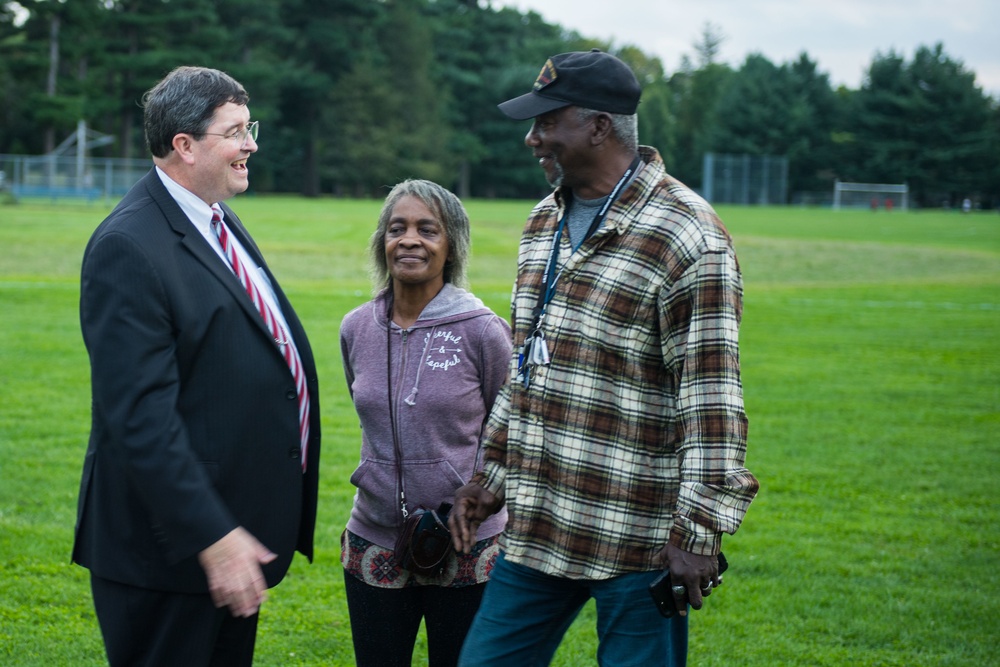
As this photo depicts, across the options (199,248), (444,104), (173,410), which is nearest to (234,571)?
(173,410)

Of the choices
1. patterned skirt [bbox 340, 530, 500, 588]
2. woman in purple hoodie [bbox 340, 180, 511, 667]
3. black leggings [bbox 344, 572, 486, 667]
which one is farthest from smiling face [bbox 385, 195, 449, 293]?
black leggings [bbox 344, 572, 486, 667]

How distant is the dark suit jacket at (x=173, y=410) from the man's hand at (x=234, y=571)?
31 millimetres

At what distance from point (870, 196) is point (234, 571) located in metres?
73.0

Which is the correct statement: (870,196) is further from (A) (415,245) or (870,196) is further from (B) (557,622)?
(B) (557,622)

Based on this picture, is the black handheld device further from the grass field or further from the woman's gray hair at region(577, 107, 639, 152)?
the grass field

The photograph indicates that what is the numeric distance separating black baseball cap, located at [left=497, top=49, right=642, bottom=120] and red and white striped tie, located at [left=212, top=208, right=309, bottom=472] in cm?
84

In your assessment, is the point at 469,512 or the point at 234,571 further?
the point at 469,512

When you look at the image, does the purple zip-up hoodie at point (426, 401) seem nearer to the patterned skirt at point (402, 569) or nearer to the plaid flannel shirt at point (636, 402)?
the patterned skirt at point (402, 569)

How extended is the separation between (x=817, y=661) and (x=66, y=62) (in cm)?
6370

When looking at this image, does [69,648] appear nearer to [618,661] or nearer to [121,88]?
[618,661]

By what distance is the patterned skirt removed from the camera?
133 inches

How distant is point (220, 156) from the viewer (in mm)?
2879

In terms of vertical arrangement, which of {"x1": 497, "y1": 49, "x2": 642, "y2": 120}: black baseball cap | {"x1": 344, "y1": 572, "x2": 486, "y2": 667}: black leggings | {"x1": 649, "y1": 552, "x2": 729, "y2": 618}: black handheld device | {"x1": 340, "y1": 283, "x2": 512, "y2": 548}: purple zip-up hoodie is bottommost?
{"x1": 344, "y1": 572, "x2": 486, "y2": 667}: black leggings

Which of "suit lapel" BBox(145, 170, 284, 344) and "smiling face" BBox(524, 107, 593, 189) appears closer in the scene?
"suit lapel" BBox(145, 170, 284, 344)
